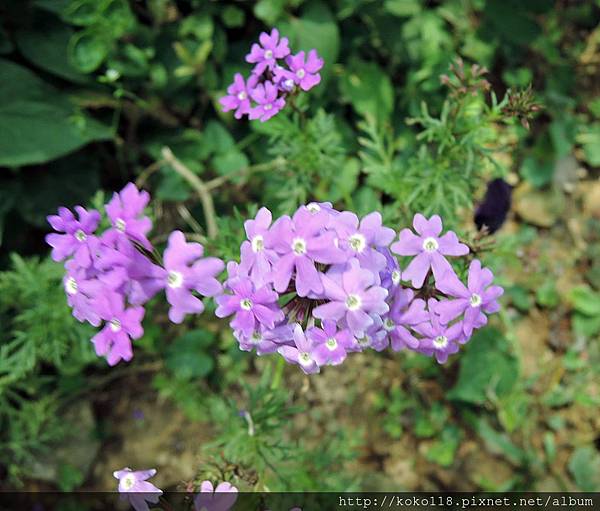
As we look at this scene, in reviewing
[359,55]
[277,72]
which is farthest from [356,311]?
[359,55]

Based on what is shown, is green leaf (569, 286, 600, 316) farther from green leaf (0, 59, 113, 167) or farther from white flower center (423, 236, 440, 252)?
green leaf (0, 59, 113, 167)

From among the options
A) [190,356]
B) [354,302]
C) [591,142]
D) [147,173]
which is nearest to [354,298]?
[354,302]

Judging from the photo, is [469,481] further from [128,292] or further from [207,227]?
→ [128,292]

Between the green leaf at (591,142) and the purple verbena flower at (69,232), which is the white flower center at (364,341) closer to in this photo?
the purple verbena flower at (69,232)

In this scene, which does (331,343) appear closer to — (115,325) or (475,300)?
(475,300)

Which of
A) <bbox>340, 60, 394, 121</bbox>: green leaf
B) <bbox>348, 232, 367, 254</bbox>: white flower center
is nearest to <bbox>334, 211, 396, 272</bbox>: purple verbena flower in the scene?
<bbox>348, 232, 367, 254</bbox>: white flower center

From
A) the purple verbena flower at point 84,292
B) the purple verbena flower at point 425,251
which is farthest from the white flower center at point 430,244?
the purple verbena flower at point 84,292
